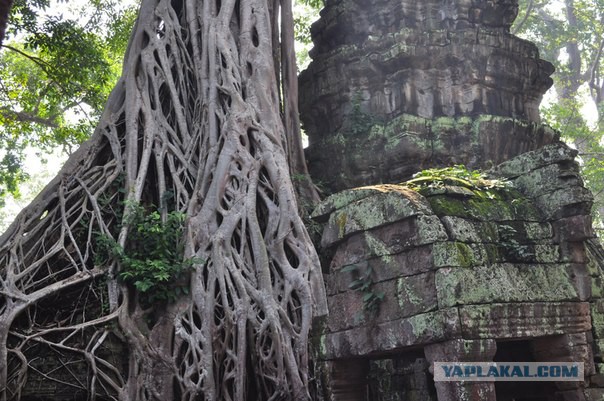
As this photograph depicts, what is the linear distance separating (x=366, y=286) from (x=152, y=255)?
1.96 meters

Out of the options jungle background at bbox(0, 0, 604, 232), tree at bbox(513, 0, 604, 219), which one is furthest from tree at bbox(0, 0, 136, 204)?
tree at bbox(513, 0, 604, 219)

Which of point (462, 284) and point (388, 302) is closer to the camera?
point (462, 284)

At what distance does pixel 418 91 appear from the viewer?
7.06m

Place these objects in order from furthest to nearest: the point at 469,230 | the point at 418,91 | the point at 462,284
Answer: the point at 418,91
the point at 469,230
the point at 462,284

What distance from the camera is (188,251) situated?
5.02 meters

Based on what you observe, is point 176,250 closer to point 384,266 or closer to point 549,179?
point 384,266

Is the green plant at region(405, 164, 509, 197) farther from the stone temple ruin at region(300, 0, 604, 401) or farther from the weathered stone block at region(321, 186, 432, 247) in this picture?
the weathered stone block at region(321, 186, 432, 247)

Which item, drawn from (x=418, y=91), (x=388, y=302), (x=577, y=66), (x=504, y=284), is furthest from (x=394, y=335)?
(x=577, y=66)

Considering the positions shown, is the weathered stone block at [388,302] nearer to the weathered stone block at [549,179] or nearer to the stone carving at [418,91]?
the weathered stone block at [549,179]

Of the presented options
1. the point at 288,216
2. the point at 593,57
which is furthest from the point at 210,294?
the point at 593,57

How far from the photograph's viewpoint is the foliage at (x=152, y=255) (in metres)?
4.94

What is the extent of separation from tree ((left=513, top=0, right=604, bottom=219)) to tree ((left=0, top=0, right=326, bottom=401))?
870cm

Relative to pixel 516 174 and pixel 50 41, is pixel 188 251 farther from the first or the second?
pixel 50 41

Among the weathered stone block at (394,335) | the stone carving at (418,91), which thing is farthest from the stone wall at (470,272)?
the stone carving at (418,91)
